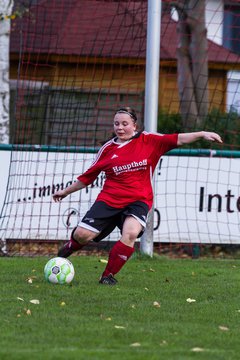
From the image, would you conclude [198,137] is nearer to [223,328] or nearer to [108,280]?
[108,280]

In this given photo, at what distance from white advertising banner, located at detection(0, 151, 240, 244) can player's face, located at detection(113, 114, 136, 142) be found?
3910 millimetres

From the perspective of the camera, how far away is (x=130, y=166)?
357 inches

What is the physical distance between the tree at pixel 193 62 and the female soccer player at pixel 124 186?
655 cm

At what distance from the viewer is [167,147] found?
Answer: 9219 mm

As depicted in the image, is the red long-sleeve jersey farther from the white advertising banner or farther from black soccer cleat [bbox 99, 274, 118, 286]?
the white advertising banner

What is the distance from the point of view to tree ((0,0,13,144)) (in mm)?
15117

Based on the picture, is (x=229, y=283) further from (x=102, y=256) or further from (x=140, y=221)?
(x=102, y=256)

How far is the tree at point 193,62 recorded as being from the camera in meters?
16.4

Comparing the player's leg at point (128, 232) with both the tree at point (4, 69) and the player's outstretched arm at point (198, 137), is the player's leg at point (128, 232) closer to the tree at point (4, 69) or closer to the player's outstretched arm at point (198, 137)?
the player's outstretched arm at point (198, 137)

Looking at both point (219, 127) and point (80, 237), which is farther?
point (219, 127)

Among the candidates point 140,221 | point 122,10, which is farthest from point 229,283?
point 122,10

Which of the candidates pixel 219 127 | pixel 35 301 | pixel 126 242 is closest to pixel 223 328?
pixel 35 301

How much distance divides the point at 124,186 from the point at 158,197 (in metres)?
4.03

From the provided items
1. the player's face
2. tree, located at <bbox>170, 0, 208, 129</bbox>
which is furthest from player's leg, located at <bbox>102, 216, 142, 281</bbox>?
tree, located at <bbox>170, 0, 208, 129</bbox>
